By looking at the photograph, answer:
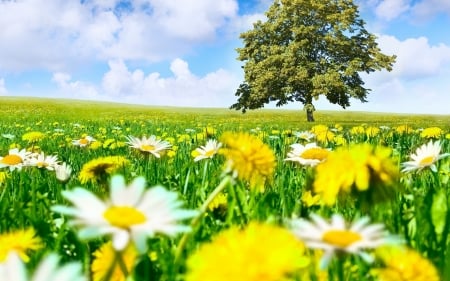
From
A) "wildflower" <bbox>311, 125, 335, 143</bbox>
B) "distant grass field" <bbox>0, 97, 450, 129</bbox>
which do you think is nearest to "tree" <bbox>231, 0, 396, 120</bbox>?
"distant grass field" <bbox>0, 97, 450, 129</bbox>

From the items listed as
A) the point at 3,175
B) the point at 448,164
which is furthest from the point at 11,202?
the point at 448,164

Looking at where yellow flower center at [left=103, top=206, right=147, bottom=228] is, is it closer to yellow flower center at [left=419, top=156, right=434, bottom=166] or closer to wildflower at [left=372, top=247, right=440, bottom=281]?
wildflower at [left=372, top=247, right=440, bottom=281]

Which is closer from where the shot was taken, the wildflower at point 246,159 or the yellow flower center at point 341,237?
the yellow flower center at point 341,237

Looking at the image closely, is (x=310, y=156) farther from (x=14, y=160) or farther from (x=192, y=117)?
(x=192, y=117)

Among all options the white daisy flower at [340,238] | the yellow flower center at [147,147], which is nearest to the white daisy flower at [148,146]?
the yellow flower center at [147,147]

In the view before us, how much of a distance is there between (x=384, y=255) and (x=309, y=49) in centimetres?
3687

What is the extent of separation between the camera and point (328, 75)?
1364 inches

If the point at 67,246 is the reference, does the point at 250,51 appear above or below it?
above

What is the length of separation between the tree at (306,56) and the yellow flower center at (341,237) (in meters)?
33.3

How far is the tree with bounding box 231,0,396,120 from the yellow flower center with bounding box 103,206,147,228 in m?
33.3

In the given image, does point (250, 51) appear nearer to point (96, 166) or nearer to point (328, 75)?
point (328, 75)

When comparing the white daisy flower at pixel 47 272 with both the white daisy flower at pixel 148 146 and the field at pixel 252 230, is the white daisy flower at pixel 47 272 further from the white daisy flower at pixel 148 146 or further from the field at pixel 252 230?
the white daisy flower at pixel 148 146

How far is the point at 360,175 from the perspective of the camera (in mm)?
1284

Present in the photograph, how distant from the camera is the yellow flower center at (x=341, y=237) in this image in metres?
0.91
